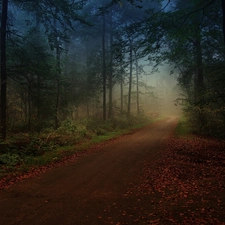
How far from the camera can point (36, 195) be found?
17.9 feet

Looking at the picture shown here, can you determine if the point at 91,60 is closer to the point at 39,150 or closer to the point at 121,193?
the point at 39,150

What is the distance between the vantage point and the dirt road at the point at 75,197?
13.8ft

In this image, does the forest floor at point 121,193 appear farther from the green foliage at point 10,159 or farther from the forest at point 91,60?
the forest at point 91,60

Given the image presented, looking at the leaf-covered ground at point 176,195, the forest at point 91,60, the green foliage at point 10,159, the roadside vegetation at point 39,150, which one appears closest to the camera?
the leaf-covered ground at point 176,195

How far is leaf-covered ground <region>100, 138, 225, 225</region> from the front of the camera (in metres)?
4.12

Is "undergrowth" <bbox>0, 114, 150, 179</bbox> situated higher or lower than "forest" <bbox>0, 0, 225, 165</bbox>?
lower

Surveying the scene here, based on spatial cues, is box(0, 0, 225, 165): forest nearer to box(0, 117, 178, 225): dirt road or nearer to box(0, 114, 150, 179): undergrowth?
box(0, 114, 150, 179): undergrowth

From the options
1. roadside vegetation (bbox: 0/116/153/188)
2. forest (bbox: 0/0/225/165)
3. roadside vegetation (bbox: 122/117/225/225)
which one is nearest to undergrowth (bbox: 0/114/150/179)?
roadside vegetation (bbox: 0/116/153/188)

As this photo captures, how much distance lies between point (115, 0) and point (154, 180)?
7647mm

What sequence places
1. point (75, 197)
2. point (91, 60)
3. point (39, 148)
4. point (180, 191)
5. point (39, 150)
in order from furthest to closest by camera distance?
point (91, 60)
point (39, 148)
point (39, 150)
point (180, 191)
point (75, 197)

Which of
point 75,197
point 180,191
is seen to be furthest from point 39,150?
point 180,191

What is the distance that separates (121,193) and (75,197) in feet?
4.51

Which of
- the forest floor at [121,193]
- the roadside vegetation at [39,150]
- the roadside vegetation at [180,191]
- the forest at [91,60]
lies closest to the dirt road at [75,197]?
the forest floor at [121,193]

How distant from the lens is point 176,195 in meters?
5.29
